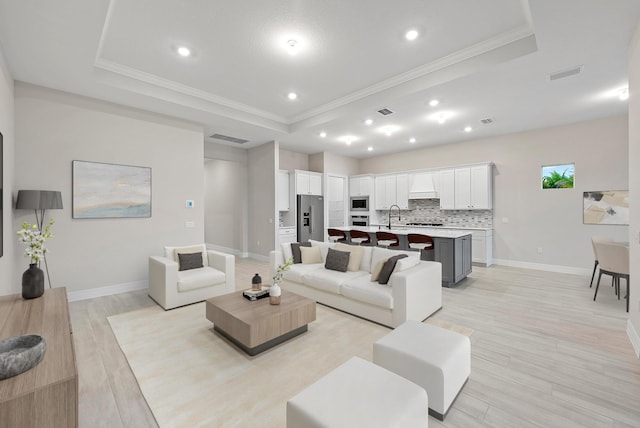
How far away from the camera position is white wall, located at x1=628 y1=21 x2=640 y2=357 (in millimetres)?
2650

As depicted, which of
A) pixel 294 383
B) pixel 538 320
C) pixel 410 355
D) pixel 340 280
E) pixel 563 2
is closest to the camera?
pixel 410 355

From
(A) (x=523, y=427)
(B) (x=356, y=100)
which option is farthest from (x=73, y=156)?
(A) (x=523, y=427)

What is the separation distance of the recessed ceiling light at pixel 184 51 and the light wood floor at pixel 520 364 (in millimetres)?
3373

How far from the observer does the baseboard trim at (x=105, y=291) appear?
4133 mm

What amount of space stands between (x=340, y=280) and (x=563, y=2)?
3.49m

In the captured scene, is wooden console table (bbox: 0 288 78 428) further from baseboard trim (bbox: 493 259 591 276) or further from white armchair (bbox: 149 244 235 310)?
baseboard trim (bbox: 493 259 591 276)

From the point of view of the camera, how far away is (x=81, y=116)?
419 centimetres

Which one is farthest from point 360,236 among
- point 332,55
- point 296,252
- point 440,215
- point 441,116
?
point 332,55

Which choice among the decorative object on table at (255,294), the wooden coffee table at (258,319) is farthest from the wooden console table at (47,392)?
the decorative object on table at (255,294)

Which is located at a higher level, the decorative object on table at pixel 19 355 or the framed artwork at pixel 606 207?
the framed artwork at pixel 606 207

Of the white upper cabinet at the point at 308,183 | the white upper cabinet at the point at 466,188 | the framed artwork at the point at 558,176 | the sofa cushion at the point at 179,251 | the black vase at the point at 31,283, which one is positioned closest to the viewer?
the black vase at the point at 31,283

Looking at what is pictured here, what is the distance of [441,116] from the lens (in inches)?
206

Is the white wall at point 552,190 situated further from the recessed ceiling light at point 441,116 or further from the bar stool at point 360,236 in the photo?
the bar stool at point 360,236

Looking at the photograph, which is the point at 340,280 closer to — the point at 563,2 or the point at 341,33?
the point at 341,33
